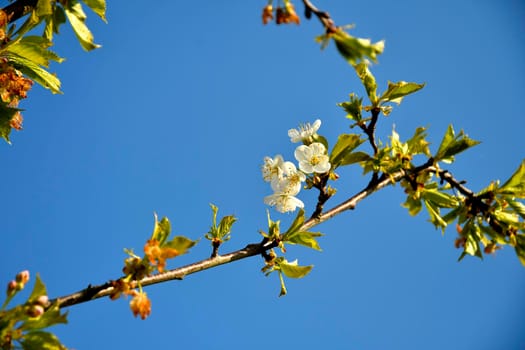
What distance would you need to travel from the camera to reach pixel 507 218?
5.98 feet

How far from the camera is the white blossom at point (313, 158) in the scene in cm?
180

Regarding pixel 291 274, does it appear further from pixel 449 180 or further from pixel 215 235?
pixel 449 180

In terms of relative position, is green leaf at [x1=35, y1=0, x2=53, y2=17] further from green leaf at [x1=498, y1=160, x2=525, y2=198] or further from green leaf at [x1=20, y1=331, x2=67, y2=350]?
green leaf at [x1=498, y1=160, x2=525, y2=198]

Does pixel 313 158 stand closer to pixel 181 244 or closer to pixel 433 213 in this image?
pixel 433 213

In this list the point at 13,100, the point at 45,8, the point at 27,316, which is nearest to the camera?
the point at 27,316

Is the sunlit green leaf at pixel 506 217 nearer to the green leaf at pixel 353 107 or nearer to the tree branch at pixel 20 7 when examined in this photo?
the green leaf at pixel 353 107

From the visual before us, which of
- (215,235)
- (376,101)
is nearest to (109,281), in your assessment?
(215,235)

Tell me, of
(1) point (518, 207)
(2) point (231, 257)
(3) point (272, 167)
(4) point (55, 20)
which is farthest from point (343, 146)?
(4) point (55, 20)

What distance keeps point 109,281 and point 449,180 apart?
1.24 m

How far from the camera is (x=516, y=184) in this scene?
1851 mm

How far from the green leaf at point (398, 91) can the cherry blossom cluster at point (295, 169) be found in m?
0.27

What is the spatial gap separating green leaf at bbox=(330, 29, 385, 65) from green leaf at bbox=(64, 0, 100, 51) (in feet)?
2.42

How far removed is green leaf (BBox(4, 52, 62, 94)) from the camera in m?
1.76

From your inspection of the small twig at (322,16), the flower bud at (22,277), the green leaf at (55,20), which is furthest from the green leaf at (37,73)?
the small twig at (322,16)
